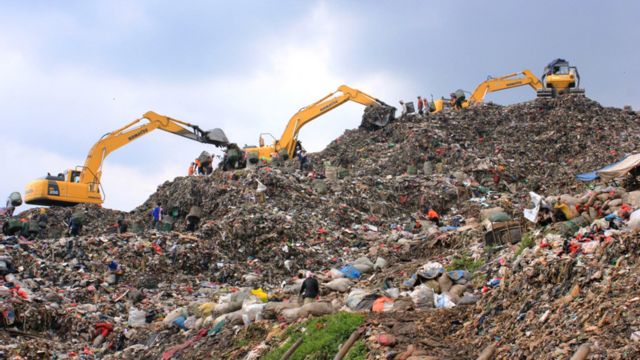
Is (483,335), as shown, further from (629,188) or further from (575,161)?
(575,161)

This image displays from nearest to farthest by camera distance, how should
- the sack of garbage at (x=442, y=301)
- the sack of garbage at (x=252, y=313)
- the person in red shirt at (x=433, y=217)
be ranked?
1. the sack of garbage at (x=442, y=301)
2. the sack of garbage at (x=252, y=313)
3. the person in red shirt at (x=433, y=217)

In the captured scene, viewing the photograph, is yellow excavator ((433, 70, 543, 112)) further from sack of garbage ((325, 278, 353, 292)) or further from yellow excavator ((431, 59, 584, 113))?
sack of garbage ((325, 278, 353, 292))

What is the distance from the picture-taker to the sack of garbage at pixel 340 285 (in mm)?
10602

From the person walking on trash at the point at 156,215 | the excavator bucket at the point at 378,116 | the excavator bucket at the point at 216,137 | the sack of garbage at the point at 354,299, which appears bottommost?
the sack of garbage at the point at 354,299

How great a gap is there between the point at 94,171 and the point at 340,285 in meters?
12.4

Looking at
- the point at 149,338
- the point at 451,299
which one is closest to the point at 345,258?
the point at 149,338

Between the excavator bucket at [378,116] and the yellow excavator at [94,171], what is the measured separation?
499 centimetres

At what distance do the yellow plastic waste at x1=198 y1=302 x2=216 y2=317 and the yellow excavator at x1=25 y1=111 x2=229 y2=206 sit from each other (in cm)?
1061

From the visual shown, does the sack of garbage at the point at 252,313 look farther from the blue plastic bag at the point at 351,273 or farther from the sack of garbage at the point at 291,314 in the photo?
the blue plastic bag at the point at 351,273

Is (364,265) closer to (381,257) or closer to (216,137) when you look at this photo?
(381,257)

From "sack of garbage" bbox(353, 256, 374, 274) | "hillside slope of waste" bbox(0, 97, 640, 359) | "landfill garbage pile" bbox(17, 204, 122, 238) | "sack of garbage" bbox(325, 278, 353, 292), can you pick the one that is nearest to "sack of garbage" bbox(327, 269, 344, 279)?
"hillside slope of waste" bbox(0, 97, 640, 359)

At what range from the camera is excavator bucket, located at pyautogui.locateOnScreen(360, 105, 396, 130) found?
24062mm

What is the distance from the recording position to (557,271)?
23.7 feet

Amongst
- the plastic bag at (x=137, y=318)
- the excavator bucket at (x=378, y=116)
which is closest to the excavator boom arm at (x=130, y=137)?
the excavator bucket at (x=378, y=116)
